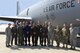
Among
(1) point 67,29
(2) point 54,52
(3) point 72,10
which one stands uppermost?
(3) point 72,10

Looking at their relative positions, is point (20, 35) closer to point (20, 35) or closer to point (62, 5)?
point (20, 35)

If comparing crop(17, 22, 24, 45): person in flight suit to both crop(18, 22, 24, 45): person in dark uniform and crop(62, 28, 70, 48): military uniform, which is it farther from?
crop(62, 28, 70, 48): military uniform

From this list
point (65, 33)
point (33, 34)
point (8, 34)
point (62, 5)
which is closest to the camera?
point (65, 33)

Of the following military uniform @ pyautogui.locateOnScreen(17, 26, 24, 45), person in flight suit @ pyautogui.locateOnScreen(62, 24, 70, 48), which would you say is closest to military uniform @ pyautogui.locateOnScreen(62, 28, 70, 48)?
person in flight suit @ pyautogui.locateOnScreen(62, 24, 70, 48)

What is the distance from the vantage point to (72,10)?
18.3m

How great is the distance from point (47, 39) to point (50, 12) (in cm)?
349

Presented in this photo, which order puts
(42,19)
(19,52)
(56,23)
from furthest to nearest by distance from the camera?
(42,19) < (56,23) < (19,52)

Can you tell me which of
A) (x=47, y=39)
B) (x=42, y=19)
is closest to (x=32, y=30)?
(x=47, y=39)

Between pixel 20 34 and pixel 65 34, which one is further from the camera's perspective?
pixel 20 34

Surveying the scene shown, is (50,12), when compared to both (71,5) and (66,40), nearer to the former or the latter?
(71,5)

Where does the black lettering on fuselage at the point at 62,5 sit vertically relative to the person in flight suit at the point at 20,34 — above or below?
above

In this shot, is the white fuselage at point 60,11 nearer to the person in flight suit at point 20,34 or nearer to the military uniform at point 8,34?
the person in flight suit at point 20,34

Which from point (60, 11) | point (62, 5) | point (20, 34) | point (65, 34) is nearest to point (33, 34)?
point (20, 34)

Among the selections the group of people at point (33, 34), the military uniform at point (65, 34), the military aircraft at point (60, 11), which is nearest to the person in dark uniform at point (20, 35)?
→ the group of people at point (33, 34)
